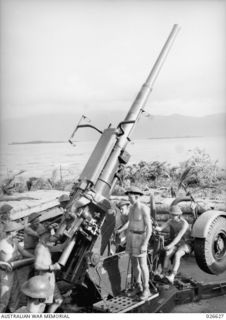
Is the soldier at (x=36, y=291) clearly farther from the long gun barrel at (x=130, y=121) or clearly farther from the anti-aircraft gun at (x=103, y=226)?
the long gun barrel at (x=130, y=121)

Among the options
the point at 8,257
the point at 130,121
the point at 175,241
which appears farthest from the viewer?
the point at 130,121

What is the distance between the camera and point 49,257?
13.9ft

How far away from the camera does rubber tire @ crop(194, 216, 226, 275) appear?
5.28m

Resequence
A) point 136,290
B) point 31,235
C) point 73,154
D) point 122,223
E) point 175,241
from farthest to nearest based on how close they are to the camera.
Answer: point 73,154 → point 122,223 → point 175,241 → point 31,235 → point 136,290

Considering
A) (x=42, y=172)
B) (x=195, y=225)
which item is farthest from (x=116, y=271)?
(x=42, y=172)

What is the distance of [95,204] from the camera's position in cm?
458

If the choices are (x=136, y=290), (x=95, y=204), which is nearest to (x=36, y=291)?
(x=95, y=204)

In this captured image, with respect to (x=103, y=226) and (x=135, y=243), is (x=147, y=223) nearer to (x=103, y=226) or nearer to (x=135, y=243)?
(x=135, y=243)

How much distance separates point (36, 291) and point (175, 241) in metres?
1.87

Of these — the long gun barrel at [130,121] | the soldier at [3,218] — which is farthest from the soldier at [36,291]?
the long gun barrel at [130,121]

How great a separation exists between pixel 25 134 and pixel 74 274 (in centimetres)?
261

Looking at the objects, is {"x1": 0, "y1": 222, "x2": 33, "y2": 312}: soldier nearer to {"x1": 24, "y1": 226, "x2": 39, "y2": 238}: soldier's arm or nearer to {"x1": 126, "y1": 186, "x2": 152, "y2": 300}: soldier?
{"x1": 24, "y1": 226, "x2": 39, "y2": 238}: soldier's arm

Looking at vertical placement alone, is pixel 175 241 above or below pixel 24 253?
above

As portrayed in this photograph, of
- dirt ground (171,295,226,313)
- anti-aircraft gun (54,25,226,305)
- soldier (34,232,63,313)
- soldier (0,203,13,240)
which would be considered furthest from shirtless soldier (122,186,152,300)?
soldier (0,203,13,240)
